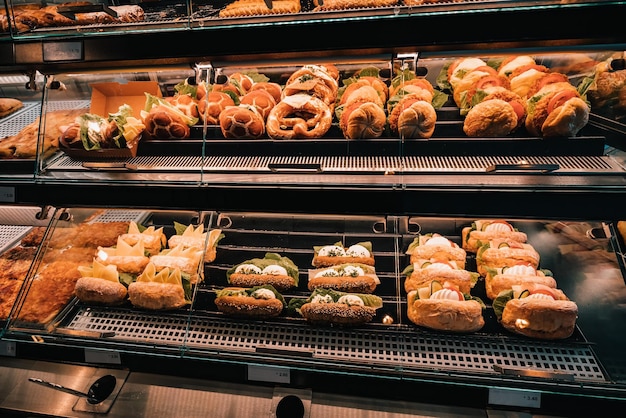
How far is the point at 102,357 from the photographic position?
196 centimetres

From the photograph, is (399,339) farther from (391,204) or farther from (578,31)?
(578,31)

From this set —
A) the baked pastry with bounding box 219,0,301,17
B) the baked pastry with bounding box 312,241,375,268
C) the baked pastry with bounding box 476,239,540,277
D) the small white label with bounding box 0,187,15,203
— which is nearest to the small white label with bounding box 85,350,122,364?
the small white label with bounding box 0,187,15,203

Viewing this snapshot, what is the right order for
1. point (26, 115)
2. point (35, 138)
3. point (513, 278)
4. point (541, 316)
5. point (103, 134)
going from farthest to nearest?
point (26, 115)
point (35, 138)
point (103, 134)
point (513, 278)
point (541, 316)

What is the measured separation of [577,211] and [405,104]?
2.96ft

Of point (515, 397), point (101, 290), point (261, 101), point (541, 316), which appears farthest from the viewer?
point (261, 101)

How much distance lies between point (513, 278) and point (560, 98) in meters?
0.88

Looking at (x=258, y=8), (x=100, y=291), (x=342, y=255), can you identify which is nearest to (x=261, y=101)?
(x=258, y=8)

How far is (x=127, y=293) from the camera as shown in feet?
7.22

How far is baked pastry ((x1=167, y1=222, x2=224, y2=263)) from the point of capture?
2.40 meters

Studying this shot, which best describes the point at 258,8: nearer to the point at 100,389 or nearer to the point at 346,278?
the point at 346,278

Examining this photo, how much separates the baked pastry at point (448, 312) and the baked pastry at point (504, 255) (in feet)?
1.11

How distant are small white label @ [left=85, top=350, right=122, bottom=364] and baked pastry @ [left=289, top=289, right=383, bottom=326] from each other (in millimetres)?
857

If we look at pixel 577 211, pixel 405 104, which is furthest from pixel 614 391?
pixel 405 104

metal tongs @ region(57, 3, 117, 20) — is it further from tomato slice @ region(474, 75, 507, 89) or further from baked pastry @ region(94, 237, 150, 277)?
tomato slice @ region(474, 75, 507, 89)
